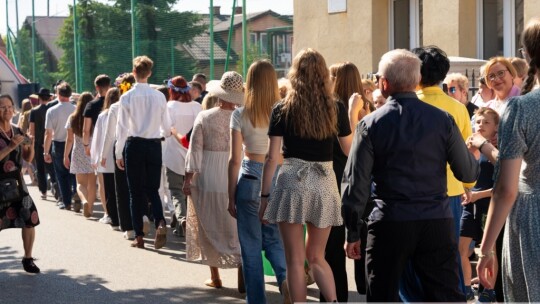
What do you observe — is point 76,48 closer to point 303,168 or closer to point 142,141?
point 142,141

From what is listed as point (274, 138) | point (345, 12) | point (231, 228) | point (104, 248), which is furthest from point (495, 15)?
point (274, 138)

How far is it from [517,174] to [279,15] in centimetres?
2213

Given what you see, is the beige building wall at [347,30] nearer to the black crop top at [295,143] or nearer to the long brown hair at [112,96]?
the long brown hair at [112,96]

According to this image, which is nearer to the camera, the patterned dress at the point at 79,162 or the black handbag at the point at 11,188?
the black handbag at the point at 11,188

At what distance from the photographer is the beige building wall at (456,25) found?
1989cm

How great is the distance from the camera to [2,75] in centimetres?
2947

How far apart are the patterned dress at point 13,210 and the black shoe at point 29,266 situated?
434 mm

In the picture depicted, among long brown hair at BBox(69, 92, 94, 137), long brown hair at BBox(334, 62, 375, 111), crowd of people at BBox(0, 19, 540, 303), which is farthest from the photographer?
long brown hair at BBox(69, 92, 94, 137)

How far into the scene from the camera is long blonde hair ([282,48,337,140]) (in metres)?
6.74

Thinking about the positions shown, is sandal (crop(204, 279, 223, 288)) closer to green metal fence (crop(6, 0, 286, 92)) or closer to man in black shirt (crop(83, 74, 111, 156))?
man in black shirt (crop(83, 74, 111, 156))

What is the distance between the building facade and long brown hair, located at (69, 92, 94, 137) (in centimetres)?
772

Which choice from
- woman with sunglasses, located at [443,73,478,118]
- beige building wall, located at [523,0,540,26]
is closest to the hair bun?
woman with sunglasses, located at [443,73,478,118]

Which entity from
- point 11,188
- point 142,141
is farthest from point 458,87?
point 11,188

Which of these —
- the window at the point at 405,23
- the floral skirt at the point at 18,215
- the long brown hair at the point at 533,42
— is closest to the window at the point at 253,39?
the window at the point at 405,23
